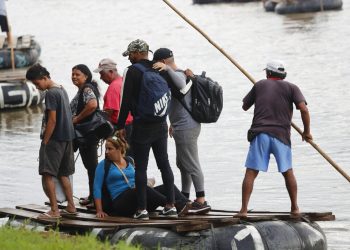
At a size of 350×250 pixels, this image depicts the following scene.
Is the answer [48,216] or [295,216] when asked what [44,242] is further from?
[295,216]

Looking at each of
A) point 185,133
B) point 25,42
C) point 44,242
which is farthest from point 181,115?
point 25,42

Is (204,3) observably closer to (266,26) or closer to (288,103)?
(266,26)

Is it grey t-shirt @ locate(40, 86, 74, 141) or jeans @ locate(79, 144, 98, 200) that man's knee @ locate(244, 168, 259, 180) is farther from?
jeans @ locate(79, 144, 98, 200)

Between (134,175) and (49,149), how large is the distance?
2.84 ft

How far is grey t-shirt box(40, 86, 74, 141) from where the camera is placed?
38.1 ft

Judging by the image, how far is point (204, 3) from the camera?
251ft

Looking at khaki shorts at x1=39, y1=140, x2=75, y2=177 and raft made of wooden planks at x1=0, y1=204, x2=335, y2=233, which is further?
khaki shorts at x1=39, y1=140, x2=75, y2=177

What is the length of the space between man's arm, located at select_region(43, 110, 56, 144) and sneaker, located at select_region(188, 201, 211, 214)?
1540mm

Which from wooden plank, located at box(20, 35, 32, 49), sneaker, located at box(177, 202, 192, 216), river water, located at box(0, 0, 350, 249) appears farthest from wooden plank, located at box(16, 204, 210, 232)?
wooden plank, located at box(20, 35, 32, 49)

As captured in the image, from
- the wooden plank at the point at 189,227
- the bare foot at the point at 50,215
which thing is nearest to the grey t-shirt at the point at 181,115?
the bare foot at the point at 50,215

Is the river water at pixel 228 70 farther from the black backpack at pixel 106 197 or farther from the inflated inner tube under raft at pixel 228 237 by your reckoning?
the black backpack at pixel 106 197

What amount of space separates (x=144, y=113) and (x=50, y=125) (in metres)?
0.97

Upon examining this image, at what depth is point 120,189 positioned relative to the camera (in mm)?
11750

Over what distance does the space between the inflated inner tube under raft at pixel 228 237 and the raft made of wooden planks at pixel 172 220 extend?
7 centimetres
